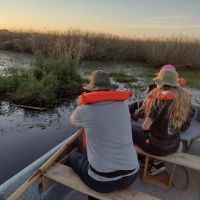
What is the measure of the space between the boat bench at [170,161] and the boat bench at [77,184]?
61 centimetres

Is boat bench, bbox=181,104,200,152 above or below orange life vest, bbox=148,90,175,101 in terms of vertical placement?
below

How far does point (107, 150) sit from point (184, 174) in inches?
59.6

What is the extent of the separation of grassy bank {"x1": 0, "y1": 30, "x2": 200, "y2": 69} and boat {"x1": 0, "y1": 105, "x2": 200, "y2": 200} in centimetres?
889

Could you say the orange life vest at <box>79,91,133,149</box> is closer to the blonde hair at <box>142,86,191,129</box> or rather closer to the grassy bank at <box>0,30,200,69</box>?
the blonde hair at <box>142,86,191,129</box>

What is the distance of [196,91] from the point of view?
8.98 meters

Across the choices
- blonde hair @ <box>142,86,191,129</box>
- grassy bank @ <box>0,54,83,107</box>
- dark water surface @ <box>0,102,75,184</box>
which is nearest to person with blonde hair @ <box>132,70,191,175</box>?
blonde hair @ <box>142,86,191,129</box>

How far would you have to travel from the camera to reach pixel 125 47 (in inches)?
587

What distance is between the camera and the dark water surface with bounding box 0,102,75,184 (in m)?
4.27

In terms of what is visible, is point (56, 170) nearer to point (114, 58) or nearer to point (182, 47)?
point (182, 47)

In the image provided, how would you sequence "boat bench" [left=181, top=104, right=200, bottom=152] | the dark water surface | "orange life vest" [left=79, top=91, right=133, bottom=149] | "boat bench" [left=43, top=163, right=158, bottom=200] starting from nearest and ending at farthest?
"orange life vest" [left=79, top=91, right=133, bottom=149], "boat bench" [left=43, top=163, right=158, bottom=200], "boat bench" [left=181, top=104, right=200, bottom=152], the dark water surface

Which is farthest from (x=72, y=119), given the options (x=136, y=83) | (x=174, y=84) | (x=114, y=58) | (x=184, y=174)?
(x=114, y=58)

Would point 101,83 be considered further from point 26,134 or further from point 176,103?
point 26,134

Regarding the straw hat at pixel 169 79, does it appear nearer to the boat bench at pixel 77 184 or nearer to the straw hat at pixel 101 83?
the straw hat at pixel 101 83

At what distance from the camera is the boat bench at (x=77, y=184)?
223cm
